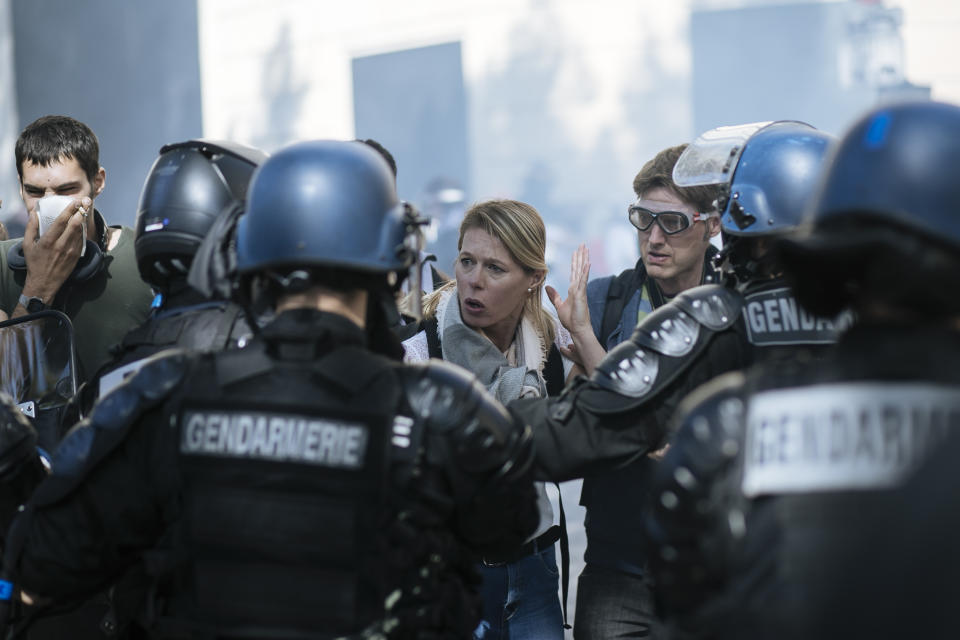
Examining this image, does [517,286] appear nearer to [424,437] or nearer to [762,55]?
[424,437]

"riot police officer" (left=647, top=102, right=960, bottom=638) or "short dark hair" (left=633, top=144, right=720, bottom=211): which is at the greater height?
"short dark hair" (left=633, top=144, right=720, bottom=211)

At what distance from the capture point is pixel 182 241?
2775mm

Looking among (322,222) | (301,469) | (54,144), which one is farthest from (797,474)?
(54,144)

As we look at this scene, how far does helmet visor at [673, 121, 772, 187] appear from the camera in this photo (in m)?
2.91

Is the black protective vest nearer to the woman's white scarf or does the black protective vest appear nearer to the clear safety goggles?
the woman's white scarf

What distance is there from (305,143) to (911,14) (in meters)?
12.9

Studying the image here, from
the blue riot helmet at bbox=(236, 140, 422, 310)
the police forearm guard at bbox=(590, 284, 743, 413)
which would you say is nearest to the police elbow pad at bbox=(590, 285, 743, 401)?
the police forearm guard at bbox=(590, 284, 743, 413)

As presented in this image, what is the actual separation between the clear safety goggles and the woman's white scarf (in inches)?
21.8

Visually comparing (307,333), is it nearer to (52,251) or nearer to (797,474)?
(797,474)

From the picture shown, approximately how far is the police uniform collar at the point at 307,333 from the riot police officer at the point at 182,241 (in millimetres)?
561

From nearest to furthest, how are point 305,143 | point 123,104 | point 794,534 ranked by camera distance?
point 794,534 → point 305,143 → point 123,104

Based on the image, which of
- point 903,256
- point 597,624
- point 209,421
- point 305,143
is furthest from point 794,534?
point 597,624

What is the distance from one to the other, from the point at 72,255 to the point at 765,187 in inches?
93.5

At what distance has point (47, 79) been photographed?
18359 mm
